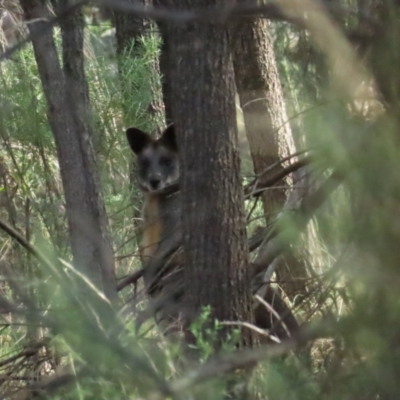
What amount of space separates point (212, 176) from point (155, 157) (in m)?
3.54

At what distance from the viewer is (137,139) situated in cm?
750

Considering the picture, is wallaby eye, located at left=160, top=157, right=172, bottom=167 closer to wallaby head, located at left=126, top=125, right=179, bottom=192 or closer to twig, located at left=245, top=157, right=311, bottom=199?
wallaby head, located at left=126, top=125, right=179, bottom=192

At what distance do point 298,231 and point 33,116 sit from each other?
13.1 feet

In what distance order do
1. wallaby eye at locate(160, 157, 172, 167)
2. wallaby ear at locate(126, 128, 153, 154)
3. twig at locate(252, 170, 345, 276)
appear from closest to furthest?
twig at locate(252, 170, 345, 276) → wallaby ear at locate(126, 128, 153, 154) → wallaby eye at locate(160, 157, 172, 167)

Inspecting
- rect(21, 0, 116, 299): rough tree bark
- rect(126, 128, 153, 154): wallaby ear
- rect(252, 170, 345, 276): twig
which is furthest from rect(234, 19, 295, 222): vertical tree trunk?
rect(252, 170, 345, 276): twig

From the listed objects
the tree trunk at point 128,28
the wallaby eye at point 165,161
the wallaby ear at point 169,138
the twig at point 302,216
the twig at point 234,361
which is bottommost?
the twig at point 234,361

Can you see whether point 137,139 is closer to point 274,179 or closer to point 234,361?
point 274,179

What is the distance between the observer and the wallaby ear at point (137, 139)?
23.9ft

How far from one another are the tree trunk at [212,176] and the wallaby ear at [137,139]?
9.97 feet

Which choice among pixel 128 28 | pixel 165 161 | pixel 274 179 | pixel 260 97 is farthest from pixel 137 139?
pixel 274 179

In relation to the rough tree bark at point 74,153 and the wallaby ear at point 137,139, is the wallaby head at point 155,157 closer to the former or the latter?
the wallaby ear at point 137,139

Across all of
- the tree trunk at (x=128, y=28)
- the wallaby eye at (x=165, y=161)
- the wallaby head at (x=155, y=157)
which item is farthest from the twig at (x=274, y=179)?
the tree trunk at (x=128, y=28)

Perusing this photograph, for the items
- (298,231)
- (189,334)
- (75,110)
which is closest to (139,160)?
(75,110)

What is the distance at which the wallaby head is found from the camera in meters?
7.52
